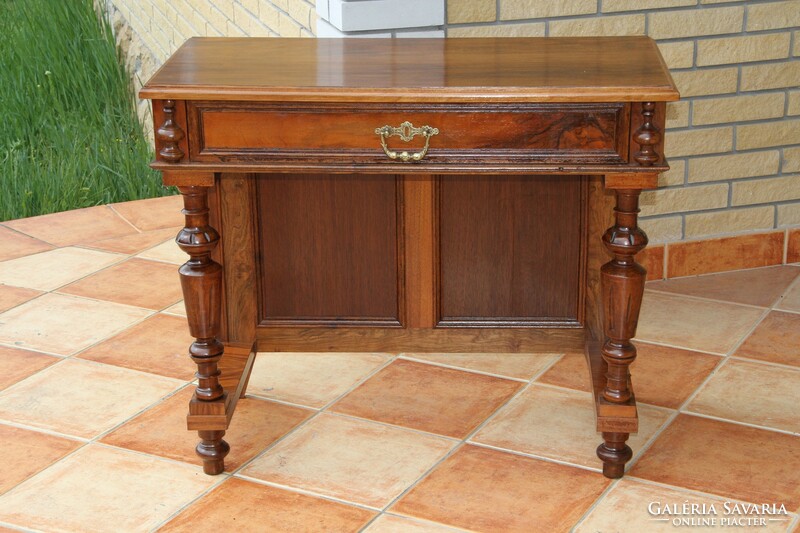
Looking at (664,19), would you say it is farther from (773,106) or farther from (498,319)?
(498,319)

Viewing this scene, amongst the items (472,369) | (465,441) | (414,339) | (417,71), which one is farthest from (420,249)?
(417,71)

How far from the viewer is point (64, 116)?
5.45 metres

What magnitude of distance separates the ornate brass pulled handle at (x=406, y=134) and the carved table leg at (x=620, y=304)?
17.1 inches

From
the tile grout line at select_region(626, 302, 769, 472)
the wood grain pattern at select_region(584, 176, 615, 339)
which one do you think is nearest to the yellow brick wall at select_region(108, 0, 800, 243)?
the tile grout line at select_region(626, 302, 769, 472)

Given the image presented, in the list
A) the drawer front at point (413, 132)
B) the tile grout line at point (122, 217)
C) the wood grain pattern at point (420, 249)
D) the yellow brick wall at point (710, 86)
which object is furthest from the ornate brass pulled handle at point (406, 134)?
the tile grout line at point (122, 217)

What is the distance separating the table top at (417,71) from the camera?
7.48 feet

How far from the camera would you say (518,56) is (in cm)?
259

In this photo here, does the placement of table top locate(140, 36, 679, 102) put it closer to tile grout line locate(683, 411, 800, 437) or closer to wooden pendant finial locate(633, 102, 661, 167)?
wooden pendant finial locate(633, 102, 661, 167)

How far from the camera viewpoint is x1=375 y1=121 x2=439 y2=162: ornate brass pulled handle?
231 cm

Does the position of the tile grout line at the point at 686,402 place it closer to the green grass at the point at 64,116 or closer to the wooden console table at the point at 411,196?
the wooden console table at the point at 411,196

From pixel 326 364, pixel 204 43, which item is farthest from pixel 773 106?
pixel 204 43

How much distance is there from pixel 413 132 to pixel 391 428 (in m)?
0.87

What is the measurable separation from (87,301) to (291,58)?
1.47 m

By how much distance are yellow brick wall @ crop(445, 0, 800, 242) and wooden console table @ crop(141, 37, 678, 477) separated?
0.62m
